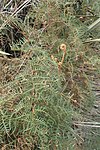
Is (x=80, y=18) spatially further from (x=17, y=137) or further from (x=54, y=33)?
(x=17, y=137)

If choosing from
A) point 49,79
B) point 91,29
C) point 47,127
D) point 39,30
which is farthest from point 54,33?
point 47,127

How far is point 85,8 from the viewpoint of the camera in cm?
204

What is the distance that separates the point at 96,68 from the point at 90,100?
0.45ft

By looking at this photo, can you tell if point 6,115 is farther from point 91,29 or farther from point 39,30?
point 91,29

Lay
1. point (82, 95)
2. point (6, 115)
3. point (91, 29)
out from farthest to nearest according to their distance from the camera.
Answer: point (91, 29) < point (82, 95) < point (6, 115)

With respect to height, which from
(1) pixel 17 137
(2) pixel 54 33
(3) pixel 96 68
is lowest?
(1) pixel 17 137

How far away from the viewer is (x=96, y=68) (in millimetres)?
1815

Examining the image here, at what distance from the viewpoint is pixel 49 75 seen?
1609mm

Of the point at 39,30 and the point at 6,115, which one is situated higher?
the point at 39,30

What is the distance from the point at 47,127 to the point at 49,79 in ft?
0.59

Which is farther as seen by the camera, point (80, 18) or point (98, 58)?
point (80, 18)

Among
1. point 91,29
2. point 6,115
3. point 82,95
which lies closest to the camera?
point 6,115

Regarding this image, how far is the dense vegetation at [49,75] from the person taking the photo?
1554mm

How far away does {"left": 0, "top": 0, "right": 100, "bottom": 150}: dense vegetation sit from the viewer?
5.10 ft
